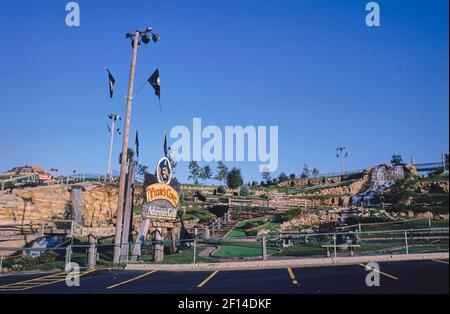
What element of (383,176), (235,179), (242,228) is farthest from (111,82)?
(235,179)

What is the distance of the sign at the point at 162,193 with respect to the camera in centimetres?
1827

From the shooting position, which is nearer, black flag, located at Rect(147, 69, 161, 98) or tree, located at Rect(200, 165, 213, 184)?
black flag, located at Rect(147, 69, 161, 98)

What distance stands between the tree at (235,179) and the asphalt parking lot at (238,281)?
65.5 metres

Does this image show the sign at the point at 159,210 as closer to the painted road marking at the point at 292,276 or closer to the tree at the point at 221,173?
the painted road marking at the point at 292,276

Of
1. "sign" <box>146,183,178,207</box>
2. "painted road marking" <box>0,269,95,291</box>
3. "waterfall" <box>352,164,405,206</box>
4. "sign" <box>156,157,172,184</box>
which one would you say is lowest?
"painted road marking" <box>0,269,95,291</box>

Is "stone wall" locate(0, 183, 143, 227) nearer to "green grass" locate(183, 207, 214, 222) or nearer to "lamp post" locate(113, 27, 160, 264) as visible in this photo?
"green grass" locate(183, 207, 214, 222)

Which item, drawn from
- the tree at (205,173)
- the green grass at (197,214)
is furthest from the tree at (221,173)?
the green grass at (197,214)

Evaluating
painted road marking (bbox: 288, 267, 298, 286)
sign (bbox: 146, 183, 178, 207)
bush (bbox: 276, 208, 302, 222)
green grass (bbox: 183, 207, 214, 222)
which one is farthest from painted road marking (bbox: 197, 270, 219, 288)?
green grass (bbox: 183, 207, 214, 222)

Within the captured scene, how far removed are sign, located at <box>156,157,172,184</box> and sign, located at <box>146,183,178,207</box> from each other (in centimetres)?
38

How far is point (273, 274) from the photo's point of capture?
1205 centimetres

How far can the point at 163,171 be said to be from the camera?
63.3 feet

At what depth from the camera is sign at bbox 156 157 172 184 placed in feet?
62.2
